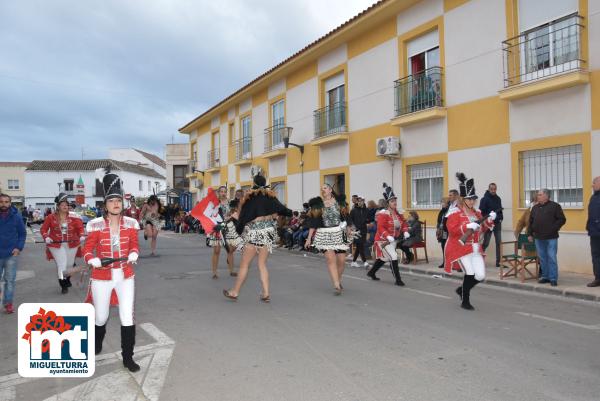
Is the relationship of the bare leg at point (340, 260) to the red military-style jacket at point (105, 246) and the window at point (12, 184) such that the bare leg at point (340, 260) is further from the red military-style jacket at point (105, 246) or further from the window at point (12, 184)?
the window at point (12, 184)

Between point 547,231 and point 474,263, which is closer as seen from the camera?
point 474,263

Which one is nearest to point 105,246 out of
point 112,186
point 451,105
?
point 112,186

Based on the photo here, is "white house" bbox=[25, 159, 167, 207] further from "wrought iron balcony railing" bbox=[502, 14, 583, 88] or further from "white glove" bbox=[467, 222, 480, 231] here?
"white glove" bbox=[467, 222, 480, 231]

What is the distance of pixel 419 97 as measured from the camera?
14.4 meters

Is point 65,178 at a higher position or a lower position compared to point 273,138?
higher

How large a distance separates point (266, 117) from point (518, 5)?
1437 centimetres

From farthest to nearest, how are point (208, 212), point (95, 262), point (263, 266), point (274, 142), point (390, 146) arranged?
point (274, 142) → point (390, 146) → point (208, 212) → point (263, 266) → point (95, 262)

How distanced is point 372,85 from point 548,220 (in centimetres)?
873

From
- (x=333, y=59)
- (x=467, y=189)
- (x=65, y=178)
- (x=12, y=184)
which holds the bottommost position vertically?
(x=467, y=189)

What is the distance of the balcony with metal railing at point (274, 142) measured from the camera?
22266mm

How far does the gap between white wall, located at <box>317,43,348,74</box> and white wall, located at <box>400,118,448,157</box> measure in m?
4.56

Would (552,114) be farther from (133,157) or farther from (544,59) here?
(133,157)

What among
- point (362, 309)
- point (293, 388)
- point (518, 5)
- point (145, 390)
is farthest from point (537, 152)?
point (145, 390)

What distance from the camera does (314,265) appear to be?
41.8ft
